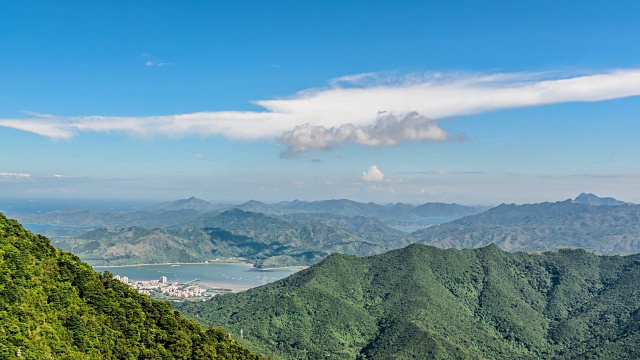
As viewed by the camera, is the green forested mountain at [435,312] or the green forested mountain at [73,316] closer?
the green forested mountain at [73,316]

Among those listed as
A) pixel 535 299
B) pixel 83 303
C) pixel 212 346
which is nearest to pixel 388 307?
pixel 535 299

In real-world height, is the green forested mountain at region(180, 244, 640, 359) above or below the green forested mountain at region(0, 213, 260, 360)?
below

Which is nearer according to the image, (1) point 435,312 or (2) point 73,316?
(2) point 73,316

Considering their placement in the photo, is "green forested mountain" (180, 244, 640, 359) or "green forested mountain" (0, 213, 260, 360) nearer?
"green forested mountain" (0, 213, 260, 360)

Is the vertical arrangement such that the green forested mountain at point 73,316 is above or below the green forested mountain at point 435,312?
above

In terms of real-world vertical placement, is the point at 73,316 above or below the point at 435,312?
above
